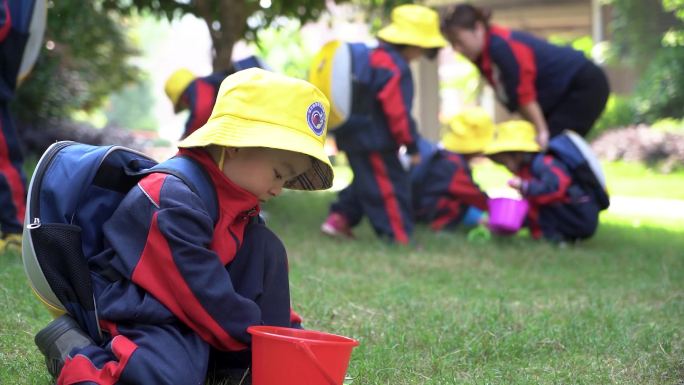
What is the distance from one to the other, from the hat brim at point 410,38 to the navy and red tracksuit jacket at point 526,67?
0.56 metres

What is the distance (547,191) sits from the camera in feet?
21.6

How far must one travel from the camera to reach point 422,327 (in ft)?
11.9

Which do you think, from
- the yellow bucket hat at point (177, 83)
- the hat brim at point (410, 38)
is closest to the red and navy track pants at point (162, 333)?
the hat brim at point (410, 38)

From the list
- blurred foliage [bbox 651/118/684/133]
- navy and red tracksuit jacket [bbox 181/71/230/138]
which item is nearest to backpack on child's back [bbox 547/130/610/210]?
navy and red tracksuit jacket [bbox 181/71/230/138]

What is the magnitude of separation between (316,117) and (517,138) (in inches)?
169

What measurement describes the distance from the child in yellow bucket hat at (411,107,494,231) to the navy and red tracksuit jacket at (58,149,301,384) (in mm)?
4937

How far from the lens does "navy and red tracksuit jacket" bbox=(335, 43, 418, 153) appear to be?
6070 mm

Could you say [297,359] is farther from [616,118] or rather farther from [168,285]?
[616,118]

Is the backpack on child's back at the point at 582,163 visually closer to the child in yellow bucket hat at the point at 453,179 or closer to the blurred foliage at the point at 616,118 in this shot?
the child in yellow bucket hat at the point at 453,179

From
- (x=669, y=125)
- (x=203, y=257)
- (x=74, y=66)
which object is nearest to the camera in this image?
(x=203, y=257)

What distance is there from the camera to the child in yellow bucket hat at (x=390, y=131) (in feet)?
20.0

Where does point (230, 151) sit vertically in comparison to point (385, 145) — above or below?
above

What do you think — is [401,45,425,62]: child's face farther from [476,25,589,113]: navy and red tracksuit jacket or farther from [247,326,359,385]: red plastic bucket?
[247,326,359,385]: red plastic bucket

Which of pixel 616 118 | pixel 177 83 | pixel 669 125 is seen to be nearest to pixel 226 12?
pixel 177 83
